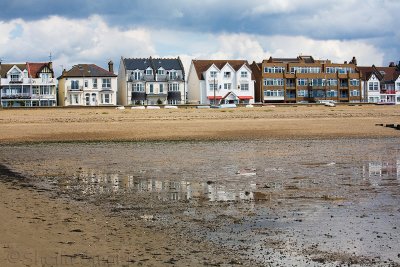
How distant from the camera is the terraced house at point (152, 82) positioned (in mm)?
88312

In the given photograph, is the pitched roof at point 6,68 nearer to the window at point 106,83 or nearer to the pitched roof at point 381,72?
the window at point 106,83

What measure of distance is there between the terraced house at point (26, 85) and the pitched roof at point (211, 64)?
71.9 feet

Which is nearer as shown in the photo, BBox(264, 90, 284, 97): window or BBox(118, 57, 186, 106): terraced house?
BBox(118, 57, 186, 106): terraced house

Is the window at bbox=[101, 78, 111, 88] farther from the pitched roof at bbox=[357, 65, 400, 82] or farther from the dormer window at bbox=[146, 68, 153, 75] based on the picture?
the pitched roof at bbox=[357, 65, 400, 82]

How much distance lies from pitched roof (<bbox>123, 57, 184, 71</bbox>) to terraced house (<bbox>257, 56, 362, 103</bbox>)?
46.5ft

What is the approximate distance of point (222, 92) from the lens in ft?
299

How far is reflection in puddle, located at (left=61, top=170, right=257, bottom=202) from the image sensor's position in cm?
1324

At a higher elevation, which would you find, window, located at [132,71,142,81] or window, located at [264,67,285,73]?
window, located at [264,67,285,73]

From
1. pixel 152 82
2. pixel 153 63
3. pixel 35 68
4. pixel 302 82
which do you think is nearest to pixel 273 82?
pixel 302 82

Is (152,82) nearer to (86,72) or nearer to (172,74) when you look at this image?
(172,74)

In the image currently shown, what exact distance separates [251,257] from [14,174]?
11541 mm

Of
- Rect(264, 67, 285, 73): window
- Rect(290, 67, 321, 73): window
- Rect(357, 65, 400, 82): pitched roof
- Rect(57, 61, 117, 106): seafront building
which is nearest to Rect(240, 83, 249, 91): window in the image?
Rect(264, 67, 285, 73): window

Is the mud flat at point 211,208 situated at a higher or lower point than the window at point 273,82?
lower

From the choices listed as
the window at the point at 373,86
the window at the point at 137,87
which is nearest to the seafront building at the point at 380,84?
the window at the point at 373,86
